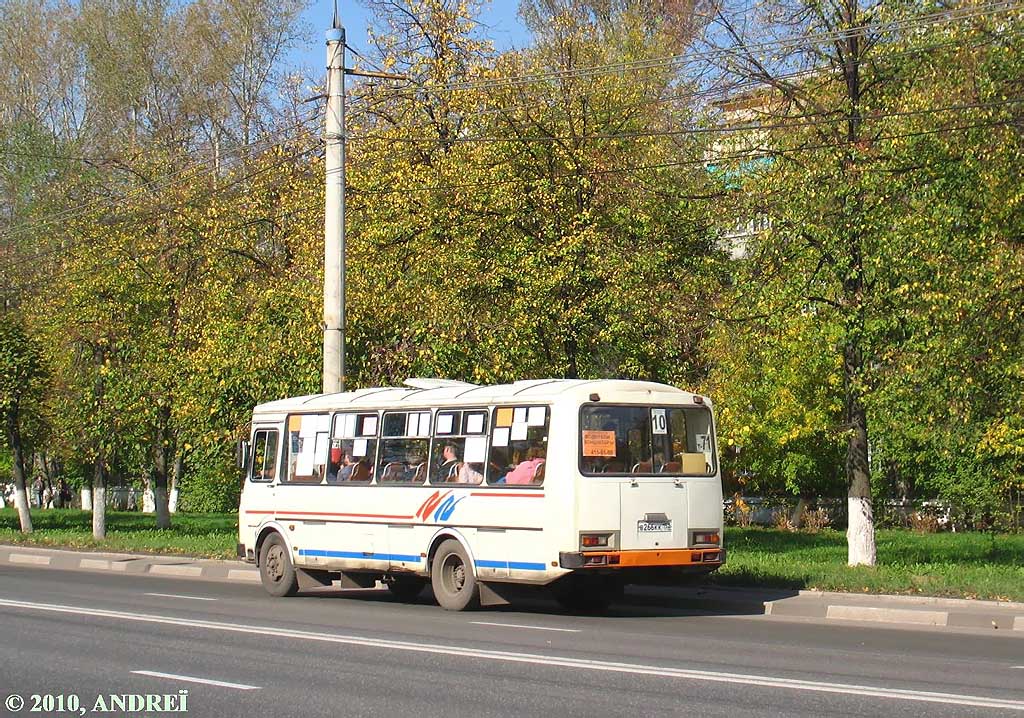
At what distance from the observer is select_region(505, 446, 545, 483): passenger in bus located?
53.8 ft

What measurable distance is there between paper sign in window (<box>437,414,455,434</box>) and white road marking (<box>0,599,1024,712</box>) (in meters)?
4.25

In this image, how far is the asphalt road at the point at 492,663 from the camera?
29.9 ft

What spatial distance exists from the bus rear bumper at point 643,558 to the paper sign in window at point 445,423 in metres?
2.75

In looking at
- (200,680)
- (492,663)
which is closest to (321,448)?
(492,663)

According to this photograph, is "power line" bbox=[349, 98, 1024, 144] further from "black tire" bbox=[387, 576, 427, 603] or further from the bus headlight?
"black tire" bbox=[387, 576, 427, 603]

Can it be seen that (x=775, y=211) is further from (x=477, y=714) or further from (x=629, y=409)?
(x=477, y=714)

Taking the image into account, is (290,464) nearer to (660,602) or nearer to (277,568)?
(277,568)

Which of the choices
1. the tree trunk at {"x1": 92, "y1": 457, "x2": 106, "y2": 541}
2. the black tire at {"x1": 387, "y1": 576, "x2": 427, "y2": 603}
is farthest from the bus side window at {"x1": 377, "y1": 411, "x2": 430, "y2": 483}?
the tree trunk at {"x1": 92, "y1": 457, "x2": 106, "y2": 541}

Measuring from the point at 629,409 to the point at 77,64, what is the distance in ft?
151

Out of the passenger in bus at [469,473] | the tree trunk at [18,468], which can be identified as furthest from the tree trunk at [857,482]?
the tree trunk at [18,468]

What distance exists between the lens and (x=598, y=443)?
53.0 ft

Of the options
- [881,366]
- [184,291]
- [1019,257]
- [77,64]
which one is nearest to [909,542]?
[881,366]

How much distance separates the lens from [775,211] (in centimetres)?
2280

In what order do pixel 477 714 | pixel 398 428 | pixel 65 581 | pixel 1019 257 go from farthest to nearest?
pixel 65 581 < pixel 1019 257 < pixel 398 428 < pixel 477 714
